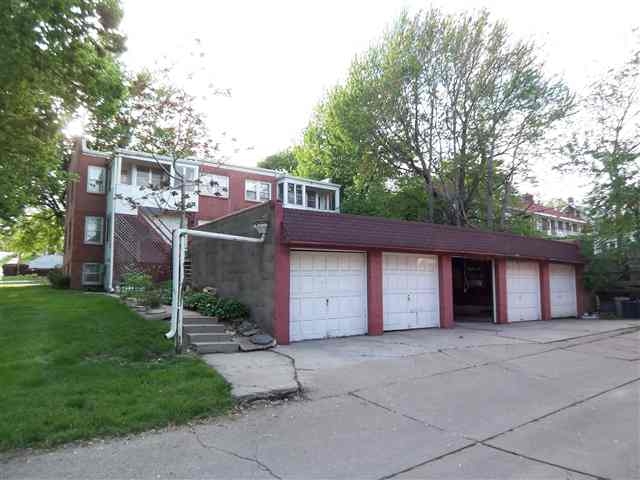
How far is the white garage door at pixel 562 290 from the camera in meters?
18.3

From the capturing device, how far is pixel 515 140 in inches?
815

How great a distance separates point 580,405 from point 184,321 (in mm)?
8109

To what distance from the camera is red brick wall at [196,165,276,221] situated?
23.3m

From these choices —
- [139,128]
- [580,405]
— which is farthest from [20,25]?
[580,405]

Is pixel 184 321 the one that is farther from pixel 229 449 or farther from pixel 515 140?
pixel 515 140

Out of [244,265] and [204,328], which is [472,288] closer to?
[244,265]

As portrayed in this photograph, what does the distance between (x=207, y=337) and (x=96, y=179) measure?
16505 mm

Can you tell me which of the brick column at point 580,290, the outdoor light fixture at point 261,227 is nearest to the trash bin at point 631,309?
the brick column at point 580,290

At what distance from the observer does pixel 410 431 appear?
504cm

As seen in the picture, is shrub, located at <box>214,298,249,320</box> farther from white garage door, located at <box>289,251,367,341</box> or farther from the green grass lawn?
the green grass lawn

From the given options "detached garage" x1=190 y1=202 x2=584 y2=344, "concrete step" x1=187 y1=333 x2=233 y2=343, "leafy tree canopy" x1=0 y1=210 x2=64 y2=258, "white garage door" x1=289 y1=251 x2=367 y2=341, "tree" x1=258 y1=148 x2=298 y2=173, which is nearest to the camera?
"concrete step" x1=187 y1=333 x2=233 y2=343

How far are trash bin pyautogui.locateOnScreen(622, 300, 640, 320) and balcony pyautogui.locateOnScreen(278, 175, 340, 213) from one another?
644 inches

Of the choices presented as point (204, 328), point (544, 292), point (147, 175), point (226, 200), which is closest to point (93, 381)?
point (204, 328)

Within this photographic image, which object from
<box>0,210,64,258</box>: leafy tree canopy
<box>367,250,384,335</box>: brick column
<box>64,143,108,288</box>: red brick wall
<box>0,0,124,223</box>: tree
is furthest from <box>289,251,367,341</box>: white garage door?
<box>0,210,64,258</box>: leafy tree canopy
